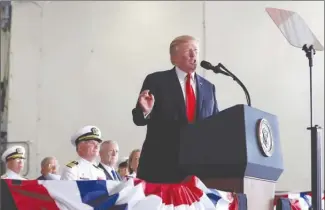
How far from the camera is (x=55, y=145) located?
5.52 m

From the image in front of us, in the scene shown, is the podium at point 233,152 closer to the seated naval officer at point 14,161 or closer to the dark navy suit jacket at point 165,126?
the dark navy suit jacket at point 165,126

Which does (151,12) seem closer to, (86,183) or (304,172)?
(304,172)

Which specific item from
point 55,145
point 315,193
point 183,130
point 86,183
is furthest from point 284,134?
point 86,183

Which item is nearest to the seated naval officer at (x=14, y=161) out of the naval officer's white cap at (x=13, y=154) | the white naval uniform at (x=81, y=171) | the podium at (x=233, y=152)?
the naval officer's white cap at (x=13, y=154)

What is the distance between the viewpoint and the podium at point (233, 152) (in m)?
1.86

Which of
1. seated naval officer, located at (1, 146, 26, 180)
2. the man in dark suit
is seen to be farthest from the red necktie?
seated naval officer, located at (1, 146, 26, 180)

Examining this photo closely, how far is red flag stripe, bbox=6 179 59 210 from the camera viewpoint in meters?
1.65

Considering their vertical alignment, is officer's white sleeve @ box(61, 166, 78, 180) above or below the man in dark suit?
below

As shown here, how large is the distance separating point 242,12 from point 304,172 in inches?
68.0

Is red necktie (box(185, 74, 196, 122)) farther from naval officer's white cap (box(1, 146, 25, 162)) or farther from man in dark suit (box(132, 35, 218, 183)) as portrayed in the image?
naval officer's white cap (box(1, 146, 25, 162))

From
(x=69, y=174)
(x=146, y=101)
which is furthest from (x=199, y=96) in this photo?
(x=69, y=174)

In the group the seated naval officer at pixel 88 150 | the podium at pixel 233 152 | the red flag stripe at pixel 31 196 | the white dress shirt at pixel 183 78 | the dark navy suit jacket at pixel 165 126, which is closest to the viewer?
the red flag stripe at pixel 31 196

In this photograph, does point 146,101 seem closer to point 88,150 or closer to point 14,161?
point 88,150

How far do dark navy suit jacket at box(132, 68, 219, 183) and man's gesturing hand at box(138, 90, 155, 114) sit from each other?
0.27 feet
